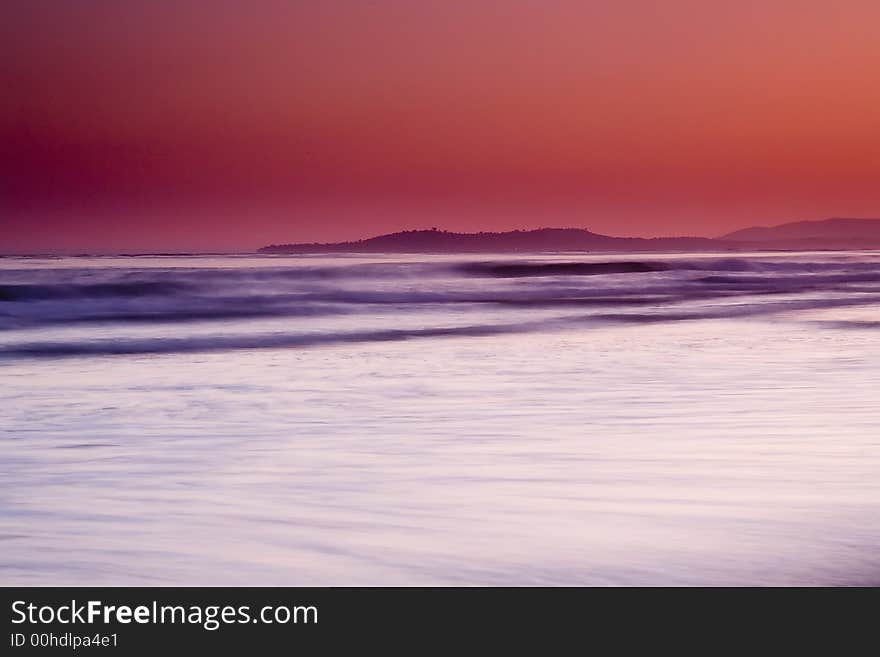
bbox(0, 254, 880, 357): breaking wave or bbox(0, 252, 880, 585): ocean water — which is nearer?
bbox(0, 252, 880, 585): ocean water

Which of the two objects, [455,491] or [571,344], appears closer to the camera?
[455,491]

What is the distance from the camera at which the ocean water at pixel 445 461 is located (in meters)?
3.40

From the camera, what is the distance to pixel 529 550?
348 centimetres

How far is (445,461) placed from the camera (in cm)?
487

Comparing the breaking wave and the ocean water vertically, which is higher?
the breaking wave

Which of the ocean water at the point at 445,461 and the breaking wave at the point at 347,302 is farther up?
the breaking wave at the point at 347,302

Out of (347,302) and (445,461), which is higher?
(347,302)

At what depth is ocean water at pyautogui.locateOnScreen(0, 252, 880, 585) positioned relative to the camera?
3402mm

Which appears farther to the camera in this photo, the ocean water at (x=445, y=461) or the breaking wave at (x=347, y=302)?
the breaking wave at (x=347, y=302)

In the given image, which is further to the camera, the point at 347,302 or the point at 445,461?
the point at 347,302

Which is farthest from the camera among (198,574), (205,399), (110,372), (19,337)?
(19,337)

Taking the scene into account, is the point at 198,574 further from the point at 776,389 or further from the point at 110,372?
the point at 110,372
